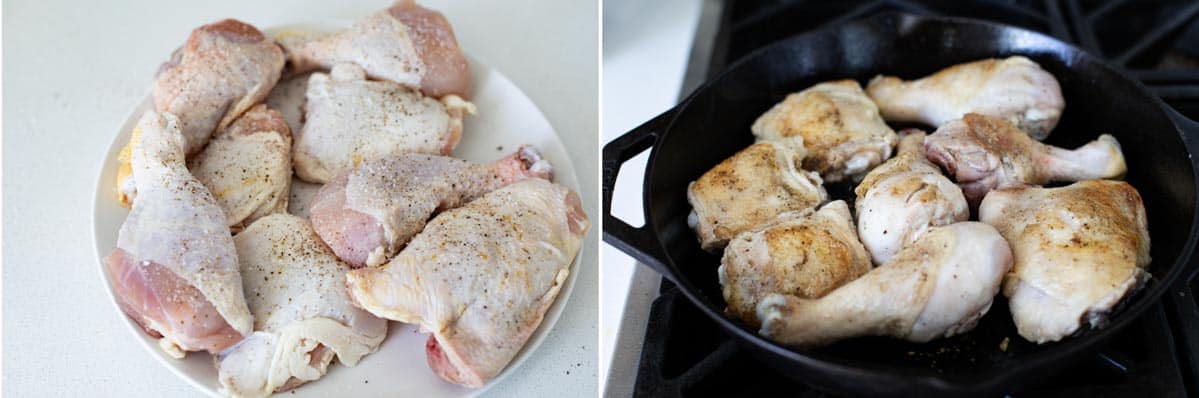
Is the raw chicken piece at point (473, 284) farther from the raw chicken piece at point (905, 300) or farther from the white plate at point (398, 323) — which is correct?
the raw chicken piece at point (905, 300)

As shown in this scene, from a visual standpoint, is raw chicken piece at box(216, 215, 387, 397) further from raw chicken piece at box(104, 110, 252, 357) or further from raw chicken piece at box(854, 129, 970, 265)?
raw chicken piece at box(854, 129, 970, 265)

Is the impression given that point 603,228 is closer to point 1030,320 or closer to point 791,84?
point 1030,320

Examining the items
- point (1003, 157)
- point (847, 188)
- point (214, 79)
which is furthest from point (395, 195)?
point (1003, 157)

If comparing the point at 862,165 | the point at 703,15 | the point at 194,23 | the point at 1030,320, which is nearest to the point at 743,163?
the point at 862,165

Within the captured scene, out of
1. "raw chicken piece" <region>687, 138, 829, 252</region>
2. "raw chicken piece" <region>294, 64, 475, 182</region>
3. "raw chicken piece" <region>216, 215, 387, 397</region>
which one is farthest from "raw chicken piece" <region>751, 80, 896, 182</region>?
"raw chicken piece" <region>216, 215, 387, 397</region>

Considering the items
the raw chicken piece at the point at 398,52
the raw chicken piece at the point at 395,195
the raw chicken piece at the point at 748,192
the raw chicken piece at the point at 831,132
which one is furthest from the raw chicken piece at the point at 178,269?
the raw chicken piece at the point at 831,132

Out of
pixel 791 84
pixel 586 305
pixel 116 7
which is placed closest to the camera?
pixel 586 305
